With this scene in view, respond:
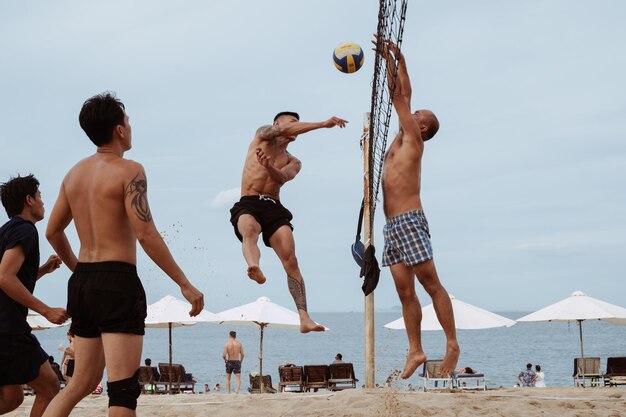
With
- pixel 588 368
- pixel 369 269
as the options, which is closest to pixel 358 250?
pixel 369 269

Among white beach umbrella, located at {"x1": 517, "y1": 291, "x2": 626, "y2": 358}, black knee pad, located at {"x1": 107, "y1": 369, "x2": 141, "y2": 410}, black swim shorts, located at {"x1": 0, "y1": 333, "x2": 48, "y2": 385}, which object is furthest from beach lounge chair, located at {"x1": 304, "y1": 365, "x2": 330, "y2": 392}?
black knee pad, located at {"x1": 107, "y1": 369, "x2": 141, "y2": 410}

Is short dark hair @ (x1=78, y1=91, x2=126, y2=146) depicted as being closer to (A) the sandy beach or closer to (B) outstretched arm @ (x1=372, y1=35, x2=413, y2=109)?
(B) outstretched arm @ (x1=372, y1=35, x2=413, y2=109)

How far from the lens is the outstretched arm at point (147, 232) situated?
506 cm

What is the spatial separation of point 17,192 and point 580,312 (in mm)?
19823

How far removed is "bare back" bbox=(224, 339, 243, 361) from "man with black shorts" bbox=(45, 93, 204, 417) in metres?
19.5

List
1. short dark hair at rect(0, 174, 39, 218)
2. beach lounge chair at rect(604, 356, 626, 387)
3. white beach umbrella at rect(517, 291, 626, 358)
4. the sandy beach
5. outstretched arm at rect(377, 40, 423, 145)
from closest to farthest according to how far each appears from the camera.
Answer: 1. short dark hair at rect(0, 174, 39, 218)
2. outstretched arm at rect(377, 40, 423, 145)
3. the sandy beach
4. beach lounge chair at rect(604, 356, 626, 387)
5. white beach umbrella at rect(517, 291, 626, 358)

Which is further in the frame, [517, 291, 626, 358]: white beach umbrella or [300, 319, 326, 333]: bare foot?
[517, 291, 626, 358]: white beach umbrella

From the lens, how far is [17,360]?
6.15m

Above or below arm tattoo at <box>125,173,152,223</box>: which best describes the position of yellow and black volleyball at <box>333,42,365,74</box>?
above

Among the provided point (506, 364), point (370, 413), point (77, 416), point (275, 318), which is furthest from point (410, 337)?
point (506, 364)

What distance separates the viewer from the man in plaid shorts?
7.46 metres

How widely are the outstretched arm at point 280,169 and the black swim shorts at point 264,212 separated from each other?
→ 0.22m

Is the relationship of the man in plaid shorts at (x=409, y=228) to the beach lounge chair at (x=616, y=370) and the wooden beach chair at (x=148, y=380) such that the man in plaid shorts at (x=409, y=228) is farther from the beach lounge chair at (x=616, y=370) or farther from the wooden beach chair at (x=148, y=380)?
the beach lounge chair at (x=616, y=370)

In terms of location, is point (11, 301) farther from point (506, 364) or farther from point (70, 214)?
point (506, 364)
